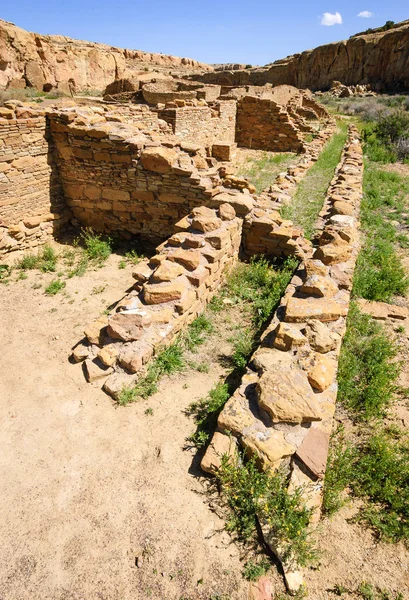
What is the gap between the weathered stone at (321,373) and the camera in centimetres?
301

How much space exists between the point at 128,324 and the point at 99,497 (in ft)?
5.58

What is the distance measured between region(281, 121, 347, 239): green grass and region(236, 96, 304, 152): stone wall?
1478 millimetres

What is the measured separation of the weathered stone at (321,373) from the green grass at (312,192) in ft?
12.9

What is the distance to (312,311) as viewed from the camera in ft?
12.4

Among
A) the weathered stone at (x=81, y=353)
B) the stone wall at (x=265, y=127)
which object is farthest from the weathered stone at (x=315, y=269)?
the stone wall at (x=265, y=127)

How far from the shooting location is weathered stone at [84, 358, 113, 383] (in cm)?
359

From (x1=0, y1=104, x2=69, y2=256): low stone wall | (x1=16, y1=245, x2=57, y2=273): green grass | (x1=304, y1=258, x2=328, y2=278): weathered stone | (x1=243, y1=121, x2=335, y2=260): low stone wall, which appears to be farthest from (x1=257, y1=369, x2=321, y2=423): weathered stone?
(x1=0, y1=104, x2=69, y2=256): low stone wall

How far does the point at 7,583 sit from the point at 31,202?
6217 mm

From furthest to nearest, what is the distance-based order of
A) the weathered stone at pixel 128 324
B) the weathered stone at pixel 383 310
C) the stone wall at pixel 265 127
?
the stone wall at pixel 265 127 → the weathered stone at pixel 383 310 → the weathered stone at pixel 128 324

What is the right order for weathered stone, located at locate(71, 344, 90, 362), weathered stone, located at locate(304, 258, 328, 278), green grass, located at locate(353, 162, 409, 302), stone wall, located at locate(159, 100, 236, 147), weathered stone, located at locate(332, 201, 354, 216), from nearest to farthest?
weathered stone, located at locate(71, 344, 90, 362), weathered stone, located at locate(304, 258, 328, 278), green grass, located at locate(353, 162, 409, 302), weathered stone, located at locate(332, 201, 354, 216), stone wall, located at locate(159, 100, 236, 147)

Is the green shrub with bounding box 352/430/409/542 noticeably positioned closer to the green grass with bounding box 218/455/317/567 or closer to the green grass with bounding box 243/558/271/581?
the green grass with bounding box 218/455/317/567

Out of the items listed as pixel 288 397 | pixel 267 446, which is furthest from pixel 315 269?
pixel 267 446

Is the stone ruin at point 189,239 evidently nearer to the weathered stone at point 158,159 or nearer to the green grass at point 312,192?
the weathered stone at point 158,159

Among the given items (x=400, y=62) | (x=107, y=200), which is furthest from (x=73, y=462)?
(x=400, y=62)
